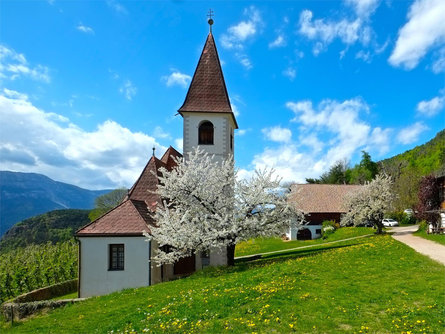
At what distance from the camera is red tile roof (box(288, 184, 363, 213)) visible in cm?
4125

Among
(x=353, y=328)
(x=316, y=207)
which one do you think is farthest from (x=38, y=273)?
(x=316, y=207)

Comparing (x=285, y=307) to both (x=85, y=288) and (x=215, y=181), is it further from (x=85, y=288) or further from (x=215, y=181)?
(x=85, y=288)

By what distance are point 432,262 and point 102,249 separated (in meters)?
16.9

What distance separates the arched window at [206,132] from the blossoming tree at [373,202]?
19080mm

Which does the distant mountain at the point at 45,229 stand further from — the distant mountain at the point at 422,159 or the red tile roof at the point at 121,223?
the distant mountain at the point at 422,159

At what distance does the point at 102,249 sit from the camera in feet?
54.3

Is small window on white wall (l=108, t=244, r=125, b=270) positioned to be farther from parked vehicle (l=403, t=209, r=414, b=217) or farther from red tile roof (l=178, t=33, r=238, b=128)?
parked vehicle (l=403, t=209, r=414, b=217)

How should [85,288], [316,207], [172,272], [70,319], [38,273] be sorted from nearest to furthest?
[70,319]
[85,288]
[172,272]
[38,273]
[316,207]

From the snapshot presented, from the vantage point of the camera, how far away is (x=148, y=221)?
57.5ft

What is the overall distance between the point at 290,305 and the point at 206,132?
1541 cm

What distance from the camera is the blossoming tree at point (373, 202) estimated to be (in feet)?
98.1

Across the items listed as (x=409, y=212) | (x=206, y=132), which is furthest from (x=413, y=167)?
(x=206, y=132)

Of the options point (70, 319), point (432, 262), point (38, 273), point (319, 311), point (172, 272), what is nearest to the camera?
point (319, 311)

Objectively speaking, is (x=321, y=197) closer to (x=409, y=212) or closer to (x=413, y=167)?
(x=409, y=212)
